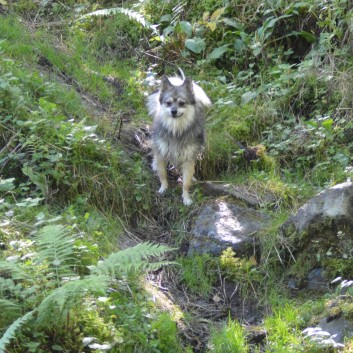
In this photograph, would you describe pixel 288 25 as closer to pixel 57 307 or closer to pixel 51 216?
pixel 51 216

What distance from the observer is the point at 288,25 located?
942 centimetres

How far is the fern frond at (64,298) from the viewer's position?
4.42 meters

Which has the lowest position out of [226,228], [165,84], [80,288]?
[226,228]

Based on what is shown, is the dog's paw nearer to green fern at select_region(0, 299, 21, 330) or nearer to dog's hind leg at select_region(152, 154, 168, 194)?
dog's hind leg at select_region(152, 154, 168, 194)

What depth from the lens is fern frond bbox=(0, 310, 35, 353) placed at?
4.00m

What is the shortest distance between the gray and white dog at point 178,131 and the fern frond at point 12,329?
3.39 meters

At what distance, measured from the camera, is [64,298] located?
4.38 metres

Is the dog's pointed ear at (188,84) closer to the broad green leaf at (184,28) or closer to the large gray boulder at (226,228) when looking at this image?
the large gray boulder at (226,228)

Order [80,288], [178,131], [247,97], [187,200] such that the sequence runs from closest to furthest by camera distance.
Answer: [80,288], [187,200], [178,131], [247,97]

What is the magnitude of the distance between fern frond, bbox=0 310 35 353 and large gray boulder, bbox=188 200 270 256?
2548 millimetres

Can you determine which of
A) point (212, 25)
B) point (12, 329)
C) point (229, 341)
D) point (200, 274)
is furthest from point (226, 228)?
point (212, 25)

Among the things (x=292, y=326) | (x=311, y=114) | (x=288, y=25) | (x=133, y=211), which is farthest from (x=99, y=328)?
(x=288, y=25)

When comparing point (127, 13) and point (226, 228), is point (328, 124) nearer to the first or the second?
point (226, 228)

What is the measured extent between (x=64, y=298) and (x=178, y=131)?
368 cm
